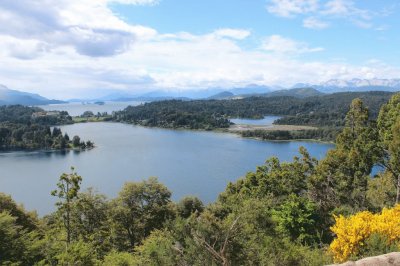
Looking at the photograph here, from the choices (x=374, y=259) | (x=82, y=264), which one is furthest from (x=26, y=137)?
(x=374, y=259)

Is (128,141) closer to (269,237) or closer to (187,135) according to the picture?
(187,135)

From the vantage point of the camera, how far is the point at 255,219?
14836mm

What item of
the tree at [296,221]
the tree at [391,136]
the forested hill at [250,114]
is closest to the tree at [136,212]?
the tree at [296,221]

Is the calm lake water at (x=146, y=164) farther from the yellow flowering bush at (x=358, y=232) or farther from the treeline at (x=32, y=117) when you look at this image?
the treeline at (x=32, y=117)

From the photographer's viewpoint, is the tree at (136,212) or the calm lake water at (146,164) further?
the calm lake water at (146,164)

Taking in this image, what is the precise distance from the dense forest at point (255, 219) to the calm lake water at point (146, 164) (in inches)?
1061

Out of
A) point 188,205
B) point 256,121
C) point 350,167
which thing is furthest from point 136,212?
point 256,121

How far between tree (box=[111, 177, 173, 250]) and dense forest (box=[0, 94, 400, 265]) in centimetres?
6

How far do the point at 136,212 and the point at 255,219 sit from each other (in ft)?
36.0

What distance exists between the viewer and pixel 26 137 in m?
107

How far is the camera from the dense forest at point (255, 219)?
11.6m

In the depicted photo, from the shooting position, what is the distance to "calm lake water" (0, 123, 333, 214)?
59.2 metres

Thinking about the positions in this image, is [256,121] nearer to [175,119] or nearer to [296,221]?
[175,119]

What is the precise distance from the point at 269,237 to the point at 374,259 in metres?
5.93
